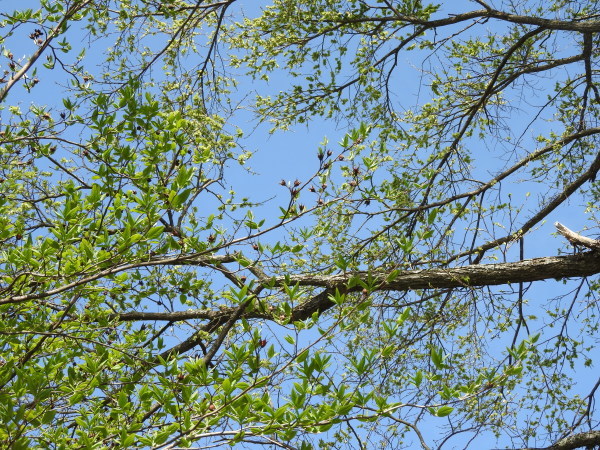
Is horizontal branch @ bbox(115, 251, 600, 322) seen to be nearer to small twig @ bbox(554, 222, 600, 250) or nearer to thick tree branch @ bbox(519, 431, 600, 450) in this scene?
small twig @ bbox(554, 222, 600, 250)

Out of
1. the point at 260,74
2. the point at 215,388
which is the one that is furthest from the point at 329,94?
the point at 215,388

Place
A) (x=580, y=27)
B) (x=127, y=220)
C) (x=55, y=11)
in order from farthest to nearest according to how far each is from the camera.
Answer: (x=580, y=27)
(x=55, y=11)
(x=127, y=220)

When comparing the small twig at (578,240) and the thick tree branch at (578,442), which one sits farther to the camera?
the thick tree branch at (578,442)

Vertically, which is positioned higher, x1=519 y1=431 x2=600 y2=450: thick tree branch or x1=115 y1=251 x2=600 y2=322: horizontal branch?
x1=115 y1=251 x2=600 y2=322: horizontal branch

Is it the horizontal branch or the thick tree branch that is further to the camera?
the thick tree branch

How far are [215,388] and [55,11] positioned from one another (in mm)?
3133

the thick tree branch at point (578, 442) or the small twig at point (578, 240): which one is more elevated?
the small twig at point (578, 240)

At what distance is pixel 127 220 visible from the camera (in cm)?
446

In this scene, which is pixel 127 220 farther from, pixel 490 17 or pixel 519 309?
pixel 490 17

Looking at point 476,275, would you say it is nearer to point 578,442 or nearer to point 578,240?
point 578,240

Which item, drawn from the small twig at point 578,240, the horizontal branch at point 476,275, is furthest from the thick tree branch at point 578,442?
the small twig at point 578,240

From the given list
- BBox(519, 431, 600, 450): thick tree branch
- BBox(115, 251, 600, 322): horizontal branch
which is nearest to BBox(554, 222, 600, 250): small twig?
BBox(115, 251, 600, 322): horizontal branch

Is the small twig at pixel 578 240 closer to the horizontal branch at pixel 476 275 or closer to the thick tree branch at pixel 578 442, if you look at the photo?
the horizontal branch at pixel 476 275

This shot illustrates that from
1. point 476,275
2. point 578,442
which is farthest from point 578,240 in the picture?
point 578,442
